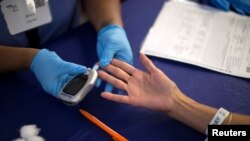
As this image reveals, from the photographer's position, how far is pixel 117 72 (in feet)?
2.72

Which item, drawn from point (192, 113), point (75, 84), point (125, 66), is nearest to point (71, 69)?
point (75, 84)

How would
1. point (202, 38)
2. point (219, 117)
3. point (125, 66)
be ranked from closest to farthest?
1. point (219, 117)
2. point (125, 66)
3. point (202, 38)

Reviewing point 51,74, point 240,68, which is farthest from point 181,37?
point 51,74

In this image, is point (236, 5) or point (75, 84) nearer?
point (75, 84)

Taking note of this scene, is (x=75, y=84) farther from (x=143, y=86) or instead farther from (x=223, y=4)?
(x=223, y=4)

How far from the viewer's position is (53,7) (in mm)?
966

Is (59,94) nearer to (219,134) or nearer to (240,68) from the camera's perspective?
(219,134)

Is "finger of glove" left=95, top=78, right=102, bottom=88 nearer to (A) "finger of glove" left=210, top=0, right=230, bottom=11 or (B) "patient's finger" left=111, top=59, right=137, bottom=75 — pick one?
(B) "patient's finger" left=111, top=59, right=137, bottom=75

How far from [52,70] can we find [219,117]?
419 mm

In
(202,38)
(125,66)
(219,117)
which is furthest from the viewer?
(202,38)

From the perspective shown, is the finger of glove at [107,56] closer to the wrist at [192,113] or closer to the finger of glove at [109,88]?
the finger of glove at [109,88]

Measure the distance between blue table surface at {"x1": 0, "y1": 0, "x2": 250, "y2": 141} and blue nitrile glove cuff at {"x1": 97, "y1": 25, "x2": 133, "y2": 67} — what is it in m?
0.04

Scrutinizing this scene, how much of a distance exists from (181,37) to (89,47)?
286 millimetres

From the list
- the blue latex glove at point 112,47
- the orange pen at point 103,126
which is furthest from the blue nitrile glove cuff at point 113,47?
the orange pen at point 103,126
